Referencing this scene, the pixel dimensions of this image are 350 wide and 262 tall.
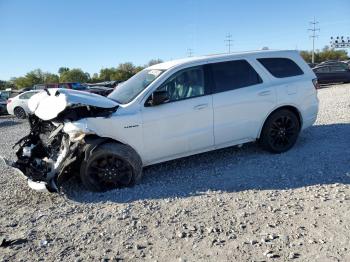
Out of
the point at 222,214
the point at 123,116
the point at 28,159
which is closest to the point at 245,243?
the point at 222,214

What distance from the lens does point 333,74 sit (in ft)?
80.6

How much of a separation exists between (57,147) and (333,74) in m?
22.5

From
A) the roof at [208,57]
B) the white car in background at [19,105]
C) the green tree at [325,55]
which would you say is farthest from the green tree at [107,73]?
the roof at [208,57]

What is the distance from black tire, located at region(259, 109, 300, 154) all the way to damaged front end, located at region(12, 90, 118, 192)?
8.98 feet

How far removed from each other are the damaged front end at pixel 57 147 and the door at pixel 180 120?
0.69 m

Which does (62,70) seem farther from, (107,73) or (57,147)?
(57,147)

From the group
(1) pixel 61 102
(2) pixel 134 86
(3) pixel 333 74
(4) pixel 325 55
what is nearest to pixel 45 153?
(1) pixel 61 102

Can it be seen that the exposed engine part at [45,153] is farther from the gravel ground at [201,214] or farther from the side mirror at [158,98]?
the side mirror at [158,98]

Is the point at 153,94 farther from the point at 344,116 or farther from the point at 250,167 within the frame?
the point at 344,116

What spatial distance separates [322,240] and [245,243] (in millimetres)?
734

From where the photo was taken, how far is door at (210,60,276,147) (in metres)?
6.23

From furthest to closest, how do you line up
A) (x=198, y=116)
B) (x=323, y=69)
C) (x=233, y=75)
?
1. (x=323, y=69)
2. (x=233, y=75)
3. (x=198, y=116)

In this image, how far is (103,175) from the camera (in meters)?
5.54

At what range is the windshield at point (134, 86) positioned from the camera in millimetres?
6040
